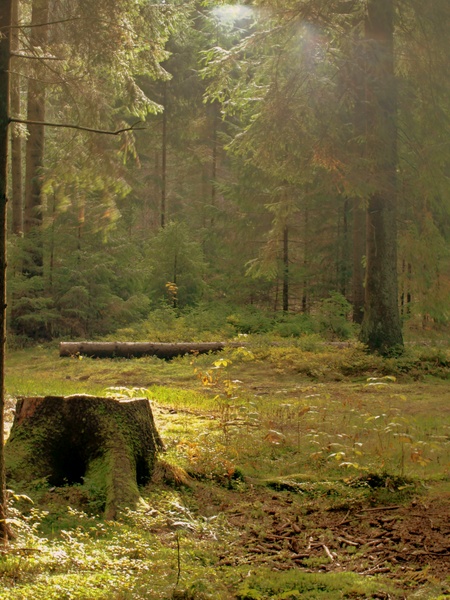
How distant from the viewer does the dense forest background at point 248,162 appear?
6.16 meters

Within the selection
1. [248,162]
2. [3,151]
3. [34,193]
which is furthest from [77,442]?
[34,193]

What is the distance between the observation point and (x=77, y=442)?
5.75m

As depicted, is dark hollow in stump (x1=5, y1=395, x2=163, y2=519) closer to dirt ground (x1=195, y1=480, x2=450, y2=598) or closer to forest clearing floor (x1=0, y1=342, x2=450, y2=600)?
forest clearing floor (x1=0, y1=342, x2=450, y2=600)

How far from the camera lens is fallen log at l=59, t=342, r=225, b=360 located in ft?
52.5

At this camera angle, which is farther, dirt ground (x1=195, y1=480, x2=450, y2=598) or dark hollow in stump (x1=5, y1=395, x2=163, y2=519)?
dark hollow in stump (x1=5, y1=395, x2=163, y2=519)

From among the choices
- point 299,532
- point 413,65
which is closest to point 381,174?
point 413,65

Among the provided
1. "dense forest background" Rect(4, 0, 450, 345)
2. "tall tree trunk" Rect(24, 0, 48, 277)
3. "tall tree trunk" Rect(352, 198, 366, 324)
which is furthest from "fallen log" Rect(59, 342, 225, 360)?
"tall tree trunk" Rect(352, 198, 366, 324)

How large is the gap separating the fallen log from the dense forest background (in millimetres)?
2935

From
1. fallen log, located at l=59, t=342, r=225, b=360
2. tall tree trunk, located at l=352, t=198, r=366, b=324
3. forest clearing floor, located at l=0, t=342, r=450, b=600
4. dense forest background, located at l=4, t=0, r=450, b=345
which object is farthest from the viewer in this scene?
tall tree trunk, located at l=352, t=198, r=366, b=324

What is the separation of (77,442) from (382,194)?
36.4 feet

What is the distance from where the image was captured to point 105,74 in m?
6.96

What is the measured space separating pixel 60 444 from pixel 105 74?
158 inches

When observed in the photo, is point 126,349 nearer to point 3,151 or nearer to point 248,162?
point 248,162

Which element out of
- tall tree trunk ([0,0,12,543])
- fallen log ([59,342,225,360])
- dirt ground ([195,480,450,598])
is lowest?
dirt ground ([195,480,450,598])
